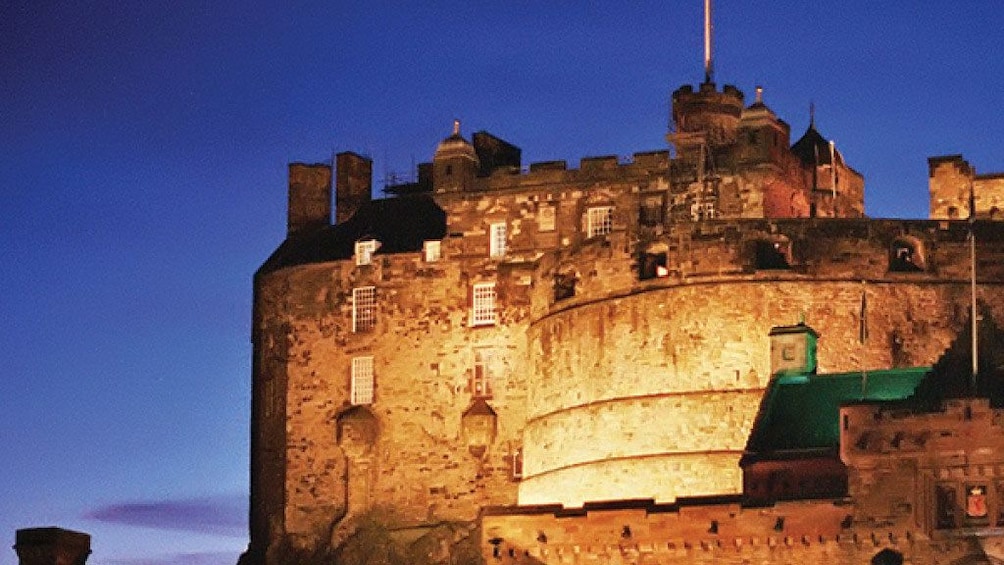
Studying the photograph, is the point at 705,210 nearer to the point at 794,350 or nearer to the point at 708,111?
the point at 708,111

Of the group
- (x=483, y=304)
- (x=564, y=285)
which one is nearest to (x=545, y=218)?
(x=483, y=304)

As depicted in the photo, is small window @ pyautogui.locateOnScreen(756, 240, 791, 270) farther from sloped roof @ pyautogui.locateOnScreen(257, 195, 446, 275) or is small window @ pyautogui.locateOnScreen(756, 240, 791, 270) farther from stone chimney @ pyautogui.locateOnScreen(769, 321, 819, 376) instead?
sloped roof @ pyautogui.locateOnScreen(257, 195, 446, 275)

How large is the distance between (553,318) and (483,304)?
472 centimetres

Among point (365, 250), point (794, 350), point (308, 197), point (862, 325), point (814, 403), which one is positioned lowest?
point (814, 403)

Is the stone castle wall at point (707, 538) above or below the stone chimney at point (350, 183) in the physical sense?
below

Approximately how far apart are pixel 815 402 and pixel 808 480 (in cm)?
373

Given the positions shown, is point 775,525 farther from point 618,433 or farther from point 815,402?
point 618,433

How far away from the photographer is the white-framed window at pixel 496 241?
74.1 metres

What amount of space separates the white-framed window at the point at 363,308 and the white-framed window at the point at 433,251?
1818mm

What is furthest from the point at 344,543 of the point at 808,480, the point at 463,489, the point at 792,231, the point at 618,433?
the point at 808,480

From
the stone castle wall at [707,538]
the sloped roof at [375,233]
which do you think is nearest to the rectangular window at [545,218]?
the sloped roof at [375,233]

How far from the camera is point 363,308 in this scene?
246 ft

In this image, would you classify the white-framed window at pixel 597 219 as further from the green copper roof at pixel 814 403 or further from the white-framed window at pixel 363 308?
the green copper roof at pixel 814 403

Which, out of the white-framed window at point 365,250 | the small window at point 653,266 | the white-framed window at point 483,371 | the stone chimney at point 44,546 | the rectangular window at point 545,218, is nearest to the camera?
the stone chimney at point 44,546
